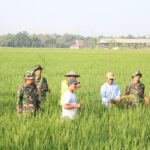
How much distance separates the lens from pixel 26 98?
7316mm

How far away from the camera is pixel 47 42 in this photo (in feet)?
531

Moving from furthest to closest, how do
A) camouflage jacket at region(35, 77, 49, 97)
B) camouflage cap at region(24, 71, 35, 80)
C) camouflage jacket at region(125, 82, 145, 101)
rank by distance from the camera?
camouflage jacket at region(125, 82, 145, 101) → camouflage jacket at region(35, 77, 49, 97) → camouflage cap at region(24, 71, 35, 80)

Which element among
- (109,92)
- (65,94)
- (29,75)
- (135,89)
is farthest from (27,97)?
(135,89)

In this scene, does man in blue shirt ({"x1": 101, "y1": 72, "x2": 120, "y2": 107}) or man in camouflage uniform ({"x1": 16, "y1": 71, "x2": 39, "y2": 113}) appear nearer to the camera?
man in camouflage uniform ({"x1": 16, "y1": 71, "x2": 39, "y2": 113})

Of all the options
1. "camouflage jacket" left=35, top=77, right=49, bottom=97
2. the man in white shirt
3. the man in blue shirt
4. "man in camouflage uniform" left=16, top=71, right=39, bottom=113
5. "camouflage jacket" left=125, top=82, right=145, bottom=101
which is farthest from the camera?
"camouflage jacket" left=125, top=82, right=145, bottom=101

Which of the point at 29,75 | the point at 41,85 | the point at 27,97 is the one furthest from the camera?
the point at 41,85

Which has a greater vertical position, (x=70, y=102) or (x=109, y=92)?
(x=70, y=102)

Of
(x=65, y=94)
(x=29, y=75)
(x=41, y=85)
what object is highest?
(x=29, y=75)

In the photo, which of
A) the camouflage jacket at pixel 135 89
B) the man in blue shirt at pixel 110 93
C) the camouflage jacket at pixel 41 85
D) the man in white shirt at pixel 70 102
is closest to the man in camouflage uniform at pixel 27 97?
the man in white shirt at pixel 70 102

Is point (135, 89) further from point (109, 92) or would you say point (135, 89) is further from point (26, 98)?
point (26, 98)

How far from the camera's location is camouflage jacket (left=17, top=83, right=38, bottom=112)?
23.9 feet

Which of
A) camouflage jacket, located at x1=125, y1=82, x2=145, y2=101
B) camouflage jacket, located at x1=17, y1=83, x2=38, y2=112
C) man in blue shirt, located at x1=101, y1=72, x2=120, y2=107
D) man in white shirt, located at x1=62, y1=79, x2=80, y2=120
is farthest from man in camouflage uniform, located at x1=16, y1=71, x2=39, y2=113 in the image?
camouflage jacket, located at x1=125, y1=82, x2=145, y2=101

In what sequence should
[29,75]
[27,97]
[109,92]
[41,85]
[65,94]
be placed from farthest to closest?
1. [41,85]
2. [109,92]
3. [27,97]
4. [29,75]
5. [65,94]

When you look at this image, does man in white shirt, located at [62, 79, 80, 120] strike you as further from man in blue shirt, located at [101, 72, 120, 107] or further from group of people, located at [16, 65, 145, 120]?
man in blue shirt, located at [101, 72, 120, 107]
